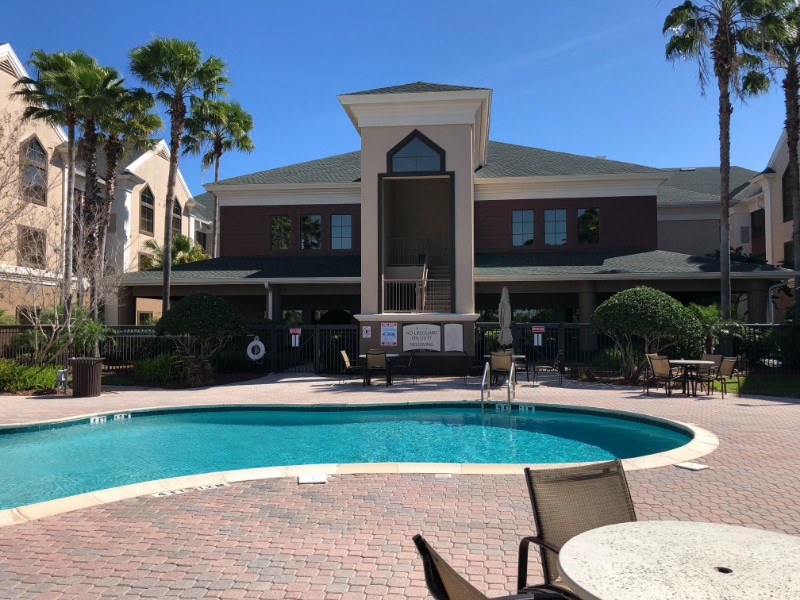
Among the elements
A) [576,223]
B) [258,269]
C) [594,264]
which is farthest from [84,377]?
[576,223]

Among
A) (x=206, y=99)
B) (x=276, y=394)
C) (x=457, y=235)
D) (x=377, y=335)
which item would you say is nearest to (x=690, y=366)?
(x=457, y=235)

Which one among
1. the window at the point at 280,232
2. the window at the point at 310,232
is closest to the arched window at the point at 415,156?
the window at the point at 310,232

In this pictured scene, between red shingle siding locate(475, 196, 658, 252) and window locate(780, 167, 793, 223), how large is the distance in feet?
36.2

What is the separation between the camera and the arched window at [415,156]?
67.5ft

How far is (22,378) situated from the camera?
16.5 meters

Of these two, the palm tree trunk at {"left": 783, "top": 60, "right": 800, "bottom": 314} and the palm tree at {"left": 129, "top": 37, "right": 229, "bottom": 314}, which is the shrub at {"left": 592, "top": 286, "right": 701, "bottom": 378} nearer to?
the palm tree trunk at {"left": 783, "top": 60, "right": 800, "bottom": 314}

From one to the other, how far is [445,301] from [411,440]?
11.2 metres

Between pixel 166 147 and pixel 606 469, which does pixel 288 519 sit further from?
pixel 166 147

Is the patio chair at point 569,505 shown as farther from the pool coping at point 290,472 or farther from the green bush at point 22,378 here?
the green bush at point 22,378

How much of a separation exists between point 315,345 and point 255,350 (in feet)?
7.01

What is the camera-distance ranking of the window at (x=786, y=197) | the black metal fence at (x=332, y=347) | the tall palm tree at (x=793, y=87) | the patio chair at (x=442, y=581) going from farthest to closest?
the window at (x=786, y=197) → the tall palm tree at (x=793, y=87) → the black metal fence at (x=332, y=347) → the patio chair at (x=442, y=581)

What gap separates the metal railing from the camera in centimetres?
2520

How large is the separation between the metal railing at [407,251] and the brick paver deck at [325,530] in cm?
1757

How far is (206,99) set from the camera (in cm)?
2447
